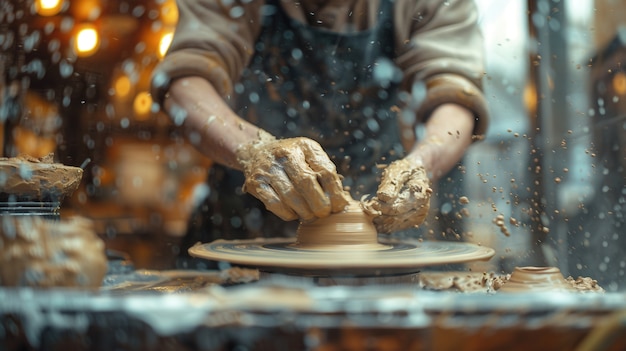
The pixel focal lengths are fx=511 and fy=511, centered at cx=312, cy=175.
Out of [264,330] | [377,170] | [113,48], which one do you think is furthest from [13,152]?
[264,330]

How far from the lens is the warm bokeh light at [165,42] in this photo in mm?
1946

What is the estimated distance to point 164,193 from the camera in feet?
6.95

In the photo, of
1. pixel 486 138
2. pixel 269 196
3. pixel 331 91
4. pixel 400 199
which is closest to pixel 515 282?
pixel 400 199

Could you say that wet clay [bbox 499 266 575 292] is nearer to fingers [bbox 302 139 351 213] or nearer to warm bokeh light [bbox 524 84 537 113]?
fingers [bbox 302 139 351 213]

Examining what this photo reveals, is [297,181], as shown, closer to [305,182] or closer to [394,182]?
[305,182]

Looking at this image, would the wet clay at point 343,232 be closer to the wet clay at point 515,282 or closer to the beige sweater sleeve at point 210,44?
the wet clay at point 515,282

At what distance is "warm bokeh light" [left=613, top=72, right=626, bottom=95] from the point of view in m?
1.66

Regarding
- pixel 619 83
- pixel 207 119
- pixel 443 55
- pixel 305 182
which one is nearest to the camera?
pixel 305 182

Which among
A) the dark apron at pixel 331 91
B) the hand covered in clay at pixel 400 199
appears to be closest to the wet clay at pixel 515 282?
the hand covered in clay at pixel 400 199

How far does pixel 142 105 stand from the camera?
6.61 feet

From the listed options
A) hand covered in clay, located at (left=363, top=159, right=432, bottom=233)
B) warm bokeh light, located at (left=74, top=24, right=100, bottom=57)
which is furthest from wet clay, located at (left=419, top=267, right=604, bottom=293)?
warm bokeh light, located at (left=74, top=24, right=100, bottom=57)

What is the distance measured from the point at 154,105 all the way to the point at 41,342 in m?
1.50

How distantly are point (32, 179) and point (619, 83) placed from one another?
5.67 ft

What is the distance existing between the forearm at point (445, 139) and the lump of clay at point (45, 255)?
1.24m
